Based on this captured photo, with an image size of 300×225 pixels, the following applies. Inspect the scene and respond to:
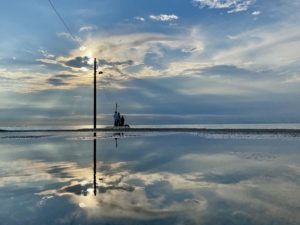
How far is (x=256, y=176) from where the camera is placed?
11.2m

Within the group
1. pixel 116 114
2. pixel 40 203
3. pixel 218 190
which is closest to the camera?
pixel 40 203

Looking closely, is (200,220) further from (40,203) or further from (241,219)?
(40,203)

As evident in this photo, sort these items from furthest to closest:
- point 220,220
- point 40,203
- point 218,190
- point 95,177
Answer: point 95,177 < point 218,190 < point 40,203 < point 220,220

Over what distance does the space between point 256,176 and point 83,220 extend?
268 inches

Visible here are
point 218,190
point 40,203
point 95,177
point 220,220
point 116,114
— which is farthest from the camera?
point 116,114

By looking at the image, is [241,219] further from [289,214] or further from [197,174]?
[197,174]

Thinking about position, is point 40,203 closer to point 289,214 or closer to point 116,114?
point 289,214

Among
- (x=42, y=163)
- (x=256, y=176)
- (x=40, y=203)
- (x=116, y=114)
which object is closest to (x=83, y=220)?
(x=40, y=203)

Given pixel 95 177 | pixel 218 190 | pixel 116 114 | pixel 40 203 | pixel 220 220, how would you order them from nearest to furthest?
pixel 220 220 → pixel 40 203 → pixel 218 190 → pixel 95 177 → pixel 116 114

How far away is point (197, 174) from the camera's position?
11602mm

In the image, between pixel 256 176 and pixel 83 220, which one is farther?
pixel 256 176

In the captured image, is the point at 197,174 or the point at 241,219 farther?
the point at 197,174

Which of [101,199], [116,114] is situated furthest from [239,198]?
[116,114]

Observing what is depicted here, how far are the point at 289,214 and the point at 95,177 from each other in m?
6.38
